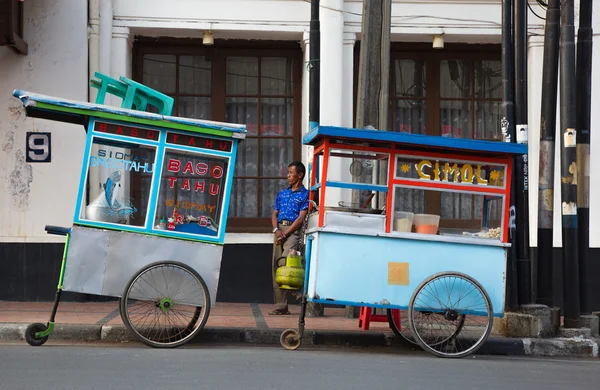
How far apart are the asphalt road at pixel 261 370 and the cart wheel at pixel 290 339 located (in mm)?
86

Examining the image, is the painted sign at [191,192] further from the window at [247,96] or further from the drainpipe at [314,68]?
the window at [247,96]

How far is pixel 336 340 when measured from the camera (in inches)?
389

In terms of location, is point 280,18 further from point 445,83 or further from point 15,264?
point 15,264

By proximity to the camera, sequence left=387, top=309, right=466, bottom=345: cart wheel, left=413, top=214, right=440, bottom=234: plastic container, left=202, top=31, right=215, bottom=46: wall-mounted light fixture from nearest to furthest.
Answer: left=413, top=214, right=440, bottom=234: plastic container, left=387, top=309, right=466, bottom=345: cart wheel, left=202, top=31, right=215, bottom=46: wall-mounted light fixture

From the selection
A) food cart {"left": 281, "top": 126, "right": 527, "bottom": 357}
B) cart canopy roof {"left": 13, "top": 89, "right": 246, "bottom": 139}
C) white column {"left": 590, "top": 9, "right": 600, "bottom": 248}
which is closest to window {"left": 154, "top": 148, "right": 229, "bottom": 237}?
cart canopy roof {"left": 13, "top": 89, "right": 246, "bottom": 139}

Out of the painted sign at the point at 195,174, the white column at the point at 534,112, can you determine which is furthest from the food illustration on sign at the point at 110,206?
the white column at the point at 534,112

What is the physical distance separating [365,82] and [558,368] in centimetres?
422

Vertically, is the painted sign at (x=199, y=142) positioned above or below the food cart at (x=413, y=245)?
above

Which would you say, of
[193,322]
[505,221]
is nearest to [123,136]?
[193,322]

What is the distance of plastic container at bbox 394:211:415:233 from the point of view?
904 centimetres

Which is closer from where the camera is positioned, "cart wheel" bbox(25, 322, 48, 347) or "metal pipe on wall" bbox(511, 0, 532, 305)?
"cart wheel" bbox(25, 322, 48, 347)

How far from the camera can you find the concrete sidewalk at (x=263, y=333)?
375 inches

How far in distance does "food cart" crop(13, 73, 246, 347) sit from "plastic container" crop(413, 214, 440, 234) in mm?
1821

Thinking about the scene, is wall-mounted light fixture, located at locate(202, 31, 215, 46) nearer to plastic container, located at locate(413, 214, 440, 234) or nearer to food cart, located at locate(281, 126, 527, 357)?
food cart, located at locate(281, 126, 527, 357)
